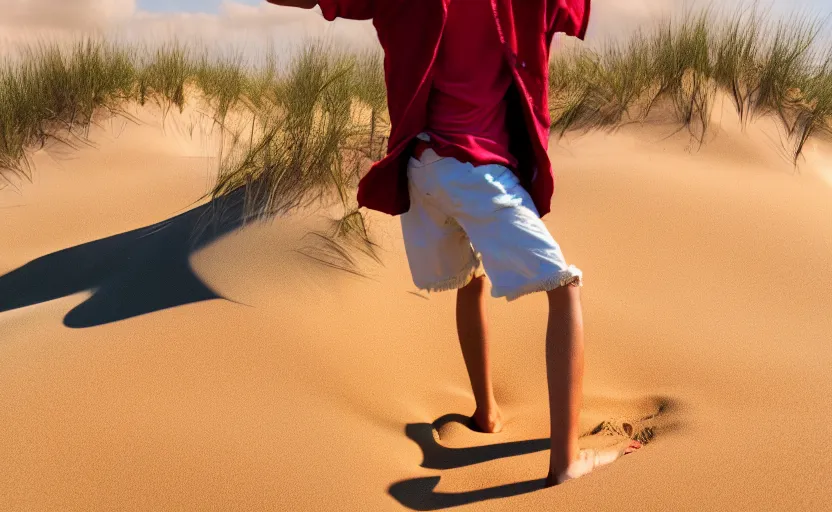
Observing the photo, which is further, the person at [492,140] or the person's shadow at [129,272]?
the person's shadow at [129,272]

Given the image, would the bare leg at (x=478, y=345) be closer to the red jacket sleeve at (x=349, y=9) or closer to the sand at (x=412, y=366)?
the sand at (x=412, y=366)

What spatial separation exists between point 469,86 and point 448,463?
102 centimetres

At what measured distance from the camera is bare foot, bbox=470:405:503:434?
2410 millimetres

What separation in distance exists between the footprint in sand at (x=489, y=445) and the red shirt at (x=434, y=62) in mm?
698

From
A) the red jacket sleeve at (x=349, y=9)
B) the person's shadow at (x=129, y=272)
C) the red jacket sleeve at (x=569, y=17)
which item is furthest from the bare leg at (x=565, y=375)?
the person's shadow at (x=129, y=272)

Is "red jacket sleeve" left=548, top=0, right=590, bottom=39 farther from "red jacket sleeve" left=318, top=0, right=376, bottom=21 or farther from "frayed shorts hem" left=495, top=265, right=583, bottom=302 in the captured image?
"frayed shorts hem" left=495, top=265, right=583, bottom=302

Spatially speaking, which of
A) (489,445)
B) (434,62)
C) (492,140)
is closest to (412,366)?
(489,445)

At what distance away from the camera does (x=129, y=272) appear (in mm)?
3354

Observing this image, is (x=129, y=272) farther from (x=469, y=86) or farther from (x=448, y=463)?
(x=469, y=86)

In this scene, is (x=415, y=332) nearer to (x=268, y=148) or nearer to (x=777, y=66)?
(x=268, y=148)

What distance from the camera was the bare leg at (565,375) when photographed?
1890 mm

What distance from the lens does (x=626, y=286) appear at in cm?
329

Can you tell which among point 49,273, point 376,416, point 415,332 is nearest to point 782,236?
point 415,332

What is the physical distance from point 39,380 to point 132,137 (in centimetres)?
454
